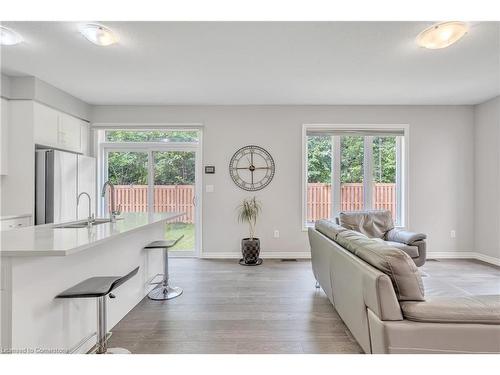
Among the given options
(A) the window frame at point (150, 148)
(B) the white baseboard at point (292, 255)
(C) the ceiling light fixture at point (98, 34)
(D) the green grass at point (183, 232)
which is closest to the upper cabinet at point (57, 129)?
(A) the window frame at point (150, 148)

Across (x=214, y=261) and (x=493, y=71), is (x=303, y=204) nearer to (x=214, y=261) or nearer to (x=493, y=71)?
(x=214, y=261)

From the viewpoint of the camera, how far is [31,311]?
1.36m

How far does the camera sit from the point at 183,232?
464 cm

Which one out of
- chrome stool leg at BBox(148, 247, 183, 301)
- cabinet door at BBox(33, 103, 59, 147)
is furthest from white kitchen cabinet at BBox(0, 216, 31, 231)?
chrome stool leg at BBox(148, 247, 183, 301)

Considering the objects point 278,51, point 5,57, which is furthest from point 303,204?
point 5,57

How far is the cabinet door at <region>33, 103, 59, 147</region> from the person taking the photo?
336 centimetres

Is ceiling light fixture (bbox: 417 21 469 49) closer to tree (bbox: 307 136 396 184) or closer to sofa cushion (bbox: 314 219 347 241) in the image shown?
sofa cushion (bbox: 314 219 347 241)

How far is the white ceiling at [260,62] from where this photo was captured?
2.30m

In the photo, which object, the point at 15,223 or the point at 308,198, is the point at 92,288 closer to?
the point at 15,223

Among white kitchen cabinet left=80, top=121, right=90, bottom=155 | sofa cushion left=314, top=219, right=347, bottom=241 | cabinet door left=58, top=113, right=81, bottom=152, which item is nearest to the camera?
sofa cushion left=314, top=219, right=347, bottom=241

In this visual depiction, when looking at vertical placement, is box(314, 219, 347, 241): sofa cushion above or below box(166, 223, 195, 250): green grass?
above

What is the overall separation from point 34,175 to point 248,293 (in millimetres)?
3001

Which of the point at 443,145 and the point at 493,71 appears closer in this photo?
the point at 493,71

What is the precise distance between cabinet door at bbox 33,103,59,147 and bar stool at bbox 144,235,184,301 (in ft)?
6.89
